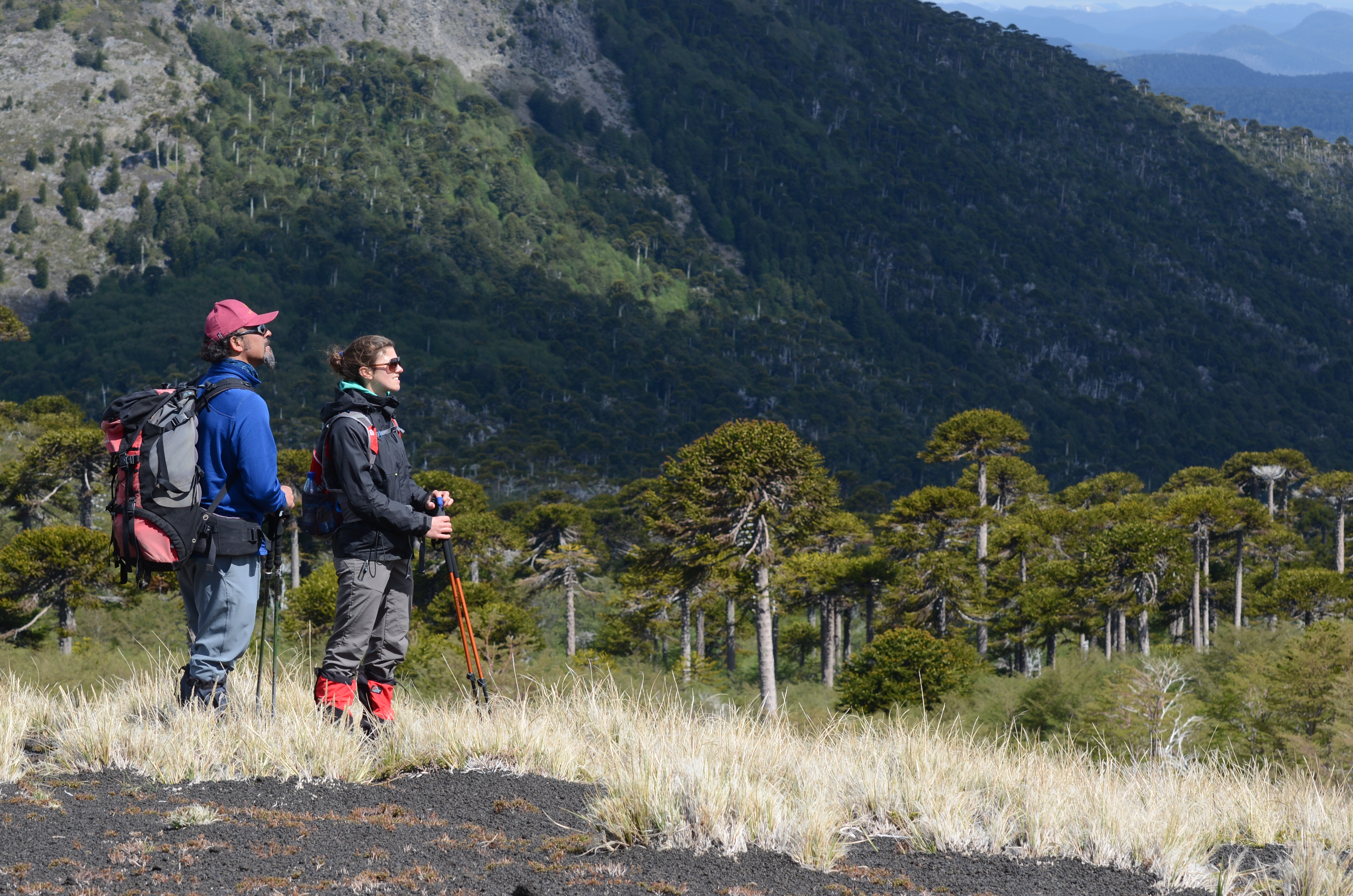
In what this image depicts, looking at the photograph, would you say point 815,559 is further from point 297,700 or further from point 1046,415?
point 1046,415

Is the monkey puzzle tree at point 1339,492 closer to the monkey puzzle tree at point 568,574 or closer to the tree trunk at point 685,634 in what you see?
the tree trunk at point 685,634

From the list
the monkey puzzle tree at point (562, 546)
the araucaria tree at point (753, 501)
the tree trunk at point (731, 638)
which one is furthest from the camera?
the tree trunk at point (731, 638)

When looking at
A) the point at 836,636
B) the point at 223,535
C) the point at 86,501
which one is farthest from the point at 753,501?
the point at 86,501

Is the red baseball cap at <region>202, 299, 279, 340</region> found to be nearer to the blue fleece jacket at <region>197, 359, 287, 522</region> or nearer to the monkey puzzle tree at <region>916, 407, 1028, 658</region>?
the blue fleece jacket at <region>197, 359, 287, 522</region>

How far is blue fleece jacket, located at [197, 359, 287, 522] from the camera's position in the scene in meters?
4.27

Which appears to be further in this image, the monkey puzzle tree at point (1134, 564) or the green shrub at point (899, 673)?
the monkey puzzle tree at point (1134, 564)

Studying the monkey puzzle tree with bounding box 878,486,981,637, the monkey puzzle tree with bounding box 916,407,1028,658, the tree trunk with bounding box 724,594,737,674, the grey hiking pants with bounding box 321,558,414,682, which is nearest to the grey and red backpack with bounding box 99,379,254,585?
the grey hiking pants with bounding box 321,558,414,682

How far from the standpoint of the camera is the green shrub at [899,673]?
97.2ft

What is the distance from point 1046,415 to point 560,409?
94.3 meters

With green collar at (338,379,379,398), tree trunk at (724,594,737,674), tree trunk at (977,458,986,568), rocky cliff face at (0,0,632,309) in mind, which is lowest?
tree trunk at (724,594,737,674)

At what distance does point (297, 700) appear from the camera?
210 inches

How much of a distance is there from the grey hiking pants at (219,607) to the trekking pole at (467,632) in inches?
34.2

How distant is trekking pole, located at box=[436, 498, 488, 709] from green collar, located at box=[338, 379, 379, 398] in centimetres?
61

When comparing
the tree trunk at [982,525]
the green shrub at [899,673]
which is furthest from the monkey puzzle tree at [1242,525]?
the green shrub at [899,673]
